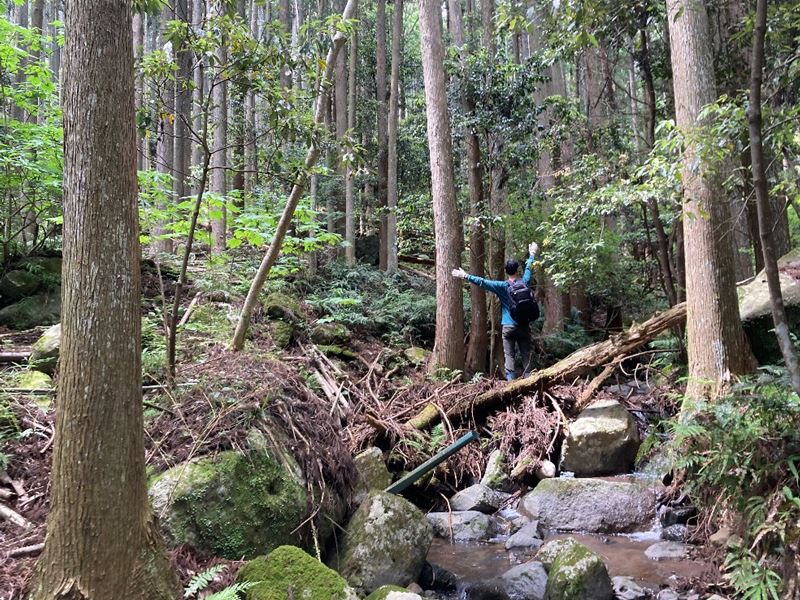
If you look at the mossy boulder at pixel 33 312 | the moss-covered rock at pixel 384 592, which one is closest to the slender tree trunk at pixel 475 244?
the moss-covered rock at pixel 384 592

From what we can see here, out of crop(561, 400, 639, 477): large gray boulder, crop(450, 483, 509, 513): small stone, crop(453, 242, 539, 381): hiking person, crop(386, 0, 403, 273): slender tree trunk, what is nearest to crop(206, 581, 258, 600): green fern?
crop(450, 483, 509, 513): small stone

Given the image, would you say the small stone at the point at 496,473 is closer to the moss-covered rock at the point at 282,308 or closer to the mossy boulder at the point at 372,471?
the mossy boulder at the point at 372,471

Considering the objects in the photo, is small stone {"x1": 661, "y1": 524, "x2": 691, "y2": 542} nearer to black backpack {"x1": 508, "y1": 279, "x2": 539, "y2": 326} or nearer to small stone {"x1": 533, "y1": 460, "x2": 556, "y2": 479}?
small stone {"x1": 533, "y1": 460, "x2": 556, "y2": 479}

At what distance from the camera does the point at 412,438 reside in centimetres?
807

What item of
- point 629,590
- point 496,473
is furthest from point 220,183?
point 629,590

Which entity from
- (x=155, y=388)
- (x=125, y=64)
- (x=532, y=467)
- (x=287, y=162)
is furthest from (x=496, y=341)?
(x=125, y=64)

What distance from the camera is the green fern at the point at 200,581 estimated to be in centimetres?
368

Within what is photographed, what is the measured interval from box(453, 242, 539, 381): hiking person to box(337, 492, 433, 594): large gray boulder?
4.41 metres

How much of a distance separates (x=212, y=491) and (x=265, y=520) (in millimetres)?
543

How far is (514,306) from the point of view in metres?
9.33

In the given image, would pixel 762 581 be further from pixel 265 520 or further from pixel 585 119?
pixel 585 119

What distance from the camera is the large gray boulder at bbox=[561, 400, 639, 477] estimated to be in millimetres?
7645

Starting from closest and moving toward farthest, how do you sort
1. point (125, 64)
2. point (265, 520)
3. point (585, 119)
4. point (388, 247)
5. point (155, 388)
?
1. point (125, 64)
2. point (265, 520)
3. point (155, 388)
4. point (585, 119)
5. point (388, 247)

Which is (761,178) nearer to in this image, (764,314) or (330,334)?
(764,314)
